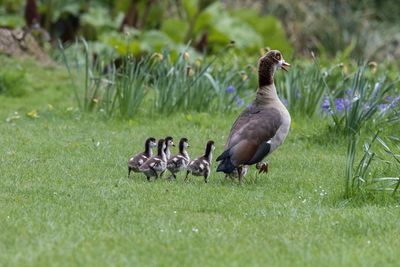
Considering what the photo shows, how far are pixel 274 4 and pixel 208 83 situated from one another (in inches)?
434

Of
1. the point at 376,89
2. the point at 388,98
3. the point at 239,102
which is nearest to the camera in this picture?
the point at 376,89

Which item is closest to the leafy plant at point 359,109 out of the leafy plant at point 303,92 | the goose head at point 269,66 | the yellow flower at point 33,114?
the leafy plant at point 303,92

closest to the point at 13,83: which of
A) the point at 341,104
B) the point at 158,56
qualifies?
the point at 158,56

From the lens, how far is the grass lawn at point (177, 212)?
22.8ft

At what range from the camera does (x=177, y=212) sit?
8312 millimetres

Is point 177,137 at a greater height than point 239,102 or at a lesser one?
lesser

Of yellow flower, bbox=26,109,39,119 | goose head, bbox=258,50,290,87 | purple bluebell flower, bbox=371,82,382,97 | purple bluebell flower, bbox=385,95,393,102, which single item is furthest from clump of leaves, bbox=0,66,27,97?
goose head, bbox=258,50,290,87

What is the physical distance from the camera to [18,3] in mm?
21062

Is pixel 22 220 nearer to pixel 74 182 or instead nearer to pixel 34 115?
pixel 74 182

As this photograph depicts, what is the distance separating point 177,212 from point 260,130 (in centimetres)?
189

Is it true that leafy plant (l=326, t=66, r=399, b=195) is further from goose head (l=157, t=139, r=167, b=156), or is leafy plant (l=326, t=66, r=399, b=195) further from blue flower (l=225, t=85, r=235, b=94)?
goose head (l=157, t=139, r=167, b=156)

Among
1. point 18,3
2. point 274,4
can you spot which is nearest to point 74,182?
point 18,3

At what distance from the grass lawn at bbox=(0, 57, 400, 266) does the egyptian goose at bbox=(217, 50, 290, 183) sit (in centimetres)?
28

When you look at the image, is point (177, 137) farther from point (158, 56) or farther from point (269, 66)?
point (269, 66)
